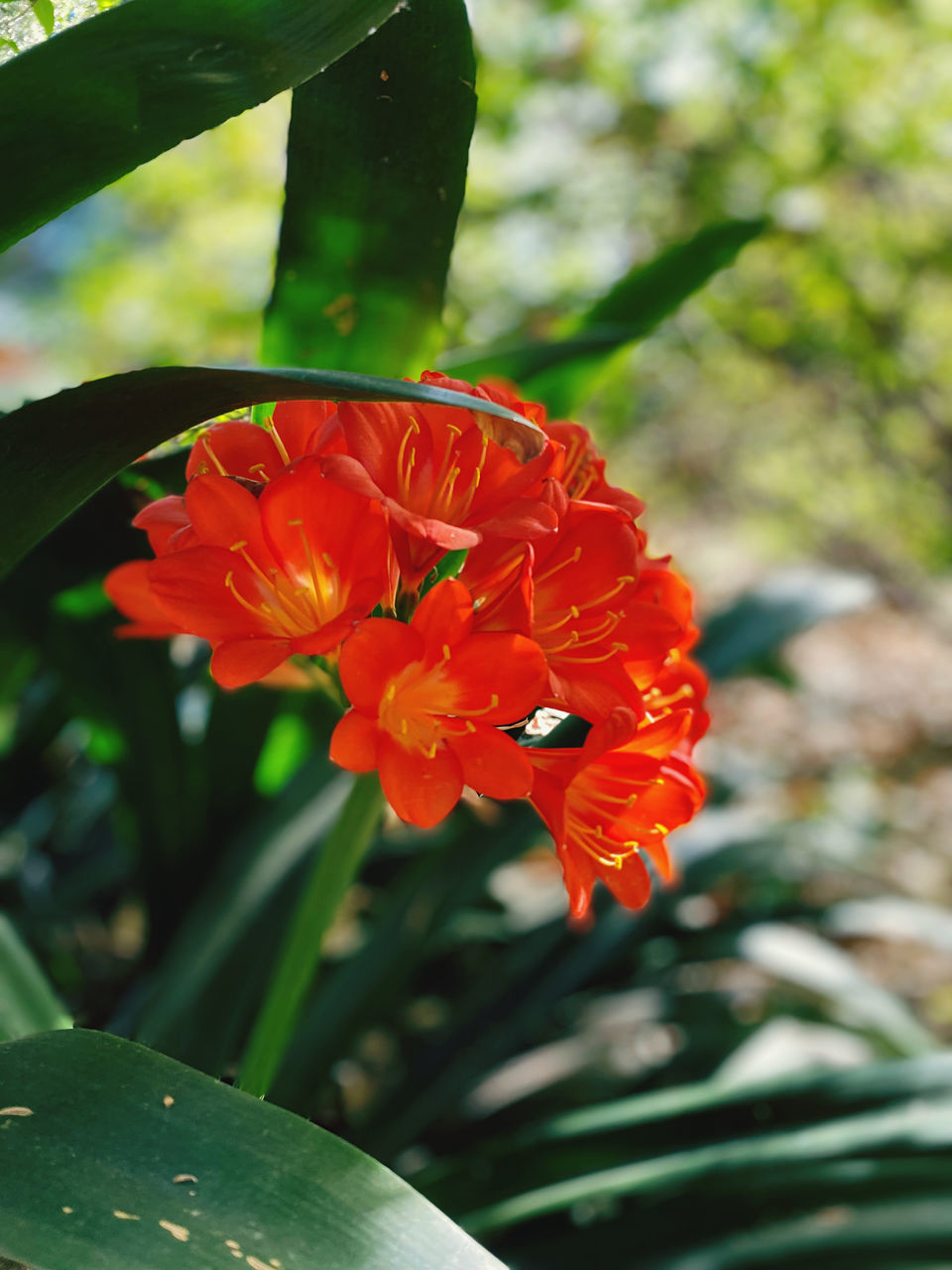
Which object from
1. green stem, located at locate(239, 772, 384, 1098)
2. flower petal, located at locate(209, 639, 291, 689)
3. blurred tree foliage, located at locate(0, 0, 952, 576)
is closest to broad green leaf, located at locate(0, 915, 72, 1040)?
green stem, located at locate(239, 772, 384, 1098)

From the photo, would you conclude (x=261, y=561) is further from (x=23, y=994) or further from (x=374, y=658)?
(x=23, y=994)

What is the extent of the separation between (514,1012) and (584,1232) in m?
0.20

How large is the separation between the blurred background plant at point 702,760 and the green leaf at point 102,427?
0.18 m

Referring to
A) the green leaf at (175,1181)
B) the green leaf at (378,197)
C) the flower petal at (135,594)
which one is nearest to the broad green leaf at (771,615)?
the green leaf at (378,197)

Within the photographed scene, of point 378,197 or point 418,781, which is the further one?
point 378,197

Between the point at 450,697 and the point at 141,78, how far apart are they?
0.26 m

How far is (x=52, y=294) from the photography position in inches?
112

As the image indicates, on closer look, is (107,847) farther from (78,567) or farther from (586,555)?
(586,555)

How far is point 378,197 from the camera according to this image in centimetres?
53

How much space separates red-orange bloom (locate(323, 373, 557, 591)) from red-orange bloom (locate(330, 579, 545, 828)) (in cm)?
3

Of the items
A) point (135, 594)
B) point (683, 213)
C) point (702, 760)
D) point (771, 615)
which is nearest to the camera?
point (135, 594)

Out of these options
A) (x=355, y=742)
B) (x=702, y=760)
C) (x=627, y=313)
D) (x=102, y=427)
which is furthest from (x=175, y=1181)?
(x=702, y=760)

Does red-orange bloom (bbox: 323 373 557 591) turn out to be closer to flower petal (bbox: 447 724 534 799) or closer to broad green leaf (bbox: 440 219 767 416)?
flower petal (bbox: 447 724 534 799)

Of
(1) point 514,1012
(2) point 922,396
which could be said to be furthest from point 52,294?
(1) point 514,1012
